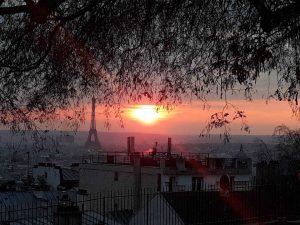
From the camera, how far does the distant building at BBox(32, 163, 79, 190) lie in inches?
1964

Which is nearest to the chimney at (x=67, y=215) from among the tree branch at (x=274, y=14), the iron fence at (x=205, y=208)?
the iron fence at (x=205, y=208)

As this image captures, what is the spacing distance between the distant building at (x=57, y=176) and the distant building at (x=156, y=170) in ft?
14.8

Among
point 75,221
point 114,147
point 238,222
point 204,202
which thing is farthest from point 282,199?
point 114,147

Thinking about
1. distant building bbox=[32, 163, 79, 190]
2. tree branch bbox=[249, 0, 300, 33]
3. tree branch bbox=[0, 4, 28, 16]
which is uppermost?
tree branch bbox=[0, 4, 28, 16]

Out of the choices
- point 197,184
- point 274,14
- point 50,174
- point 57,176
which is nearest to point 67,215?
point 274,14

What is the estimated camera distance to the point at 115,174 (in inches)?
1629

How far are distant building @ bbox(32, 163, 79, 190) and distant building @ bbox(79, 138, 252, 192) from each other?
452cm

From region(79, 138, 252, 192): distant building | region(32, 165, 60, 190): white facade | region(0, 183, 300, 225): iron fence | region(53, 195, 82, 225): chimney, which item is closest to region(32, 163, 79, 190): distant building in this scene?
region(32, 165, 60, 190): white facade

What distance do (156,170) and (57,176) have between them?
13.9 metres

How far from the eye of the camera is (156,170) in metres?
38.9

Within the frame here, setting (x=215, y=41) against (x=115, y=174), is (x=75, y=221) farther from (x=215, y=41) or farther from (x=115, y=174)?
(x=115, y=174)

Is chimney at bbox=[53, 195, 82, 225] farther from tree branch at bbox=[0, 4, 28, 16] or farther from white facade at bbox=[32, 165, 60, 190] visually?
white facade at bbox=[32, 165, 60, 190]

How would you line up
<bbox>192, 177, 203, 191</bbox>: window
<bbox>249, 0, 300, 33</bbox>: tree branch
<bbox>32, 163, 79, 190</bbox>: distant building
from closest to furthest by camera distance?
<bbox>249, 0, 300, 33</bbox>: tree branch < <bbox>192, 177, 203, 191</bbox>: window < <bbox>32, 163, 79, 190</bbox>: distant building

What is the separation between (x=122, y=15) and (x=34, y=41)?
939 mm
